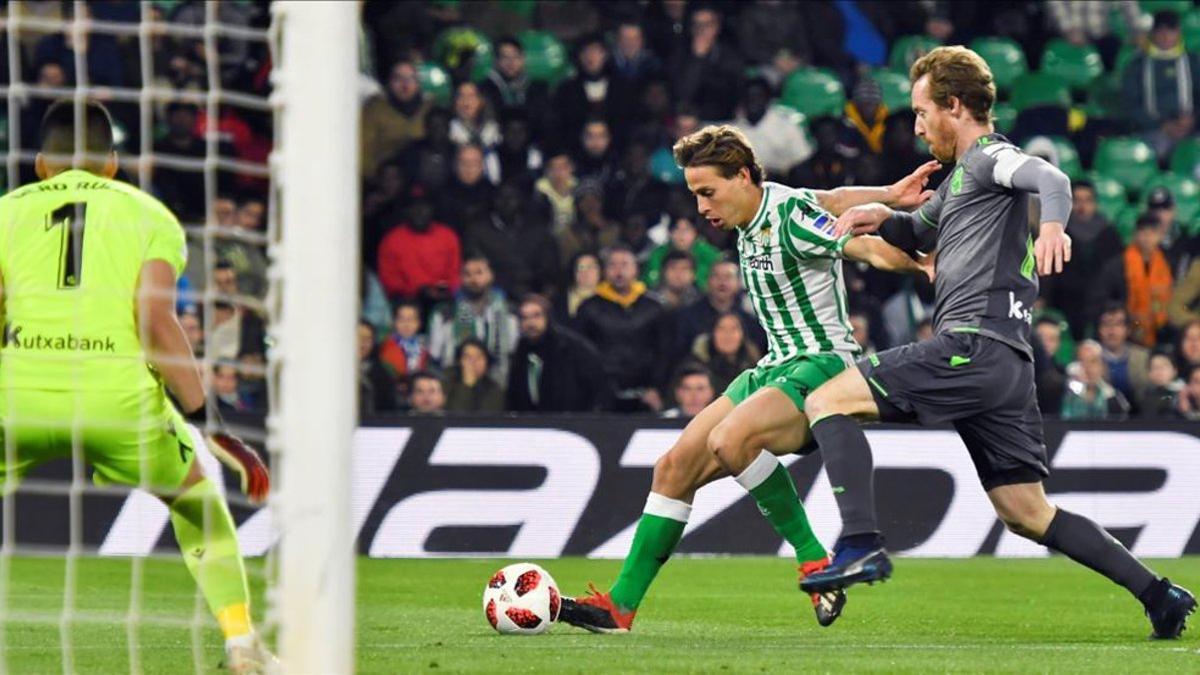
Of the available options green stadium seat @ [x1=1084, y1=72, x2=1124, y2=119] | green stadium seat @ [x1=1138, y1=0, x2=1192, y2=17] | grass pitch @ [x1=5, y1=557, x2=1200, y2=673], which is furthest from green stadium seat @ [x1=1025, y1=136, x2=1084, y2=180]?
grass pitch @ [x1=5, y1=557, x2=1200, y2=673]

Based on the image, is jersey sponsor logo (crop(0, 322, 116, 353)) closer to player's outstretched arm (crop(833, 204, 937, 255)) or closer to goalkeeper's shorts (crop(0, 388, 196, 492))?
goalkeeper's shorts (crop(0, 388, 196, 492))

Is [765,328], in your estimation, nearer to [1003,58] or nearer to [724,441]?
[724,441]

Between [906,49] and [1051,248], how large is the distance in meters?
11.4

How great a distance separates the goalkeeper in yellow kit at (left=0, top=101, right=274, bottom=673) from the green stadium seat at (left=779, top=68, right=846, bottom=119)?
1064cm

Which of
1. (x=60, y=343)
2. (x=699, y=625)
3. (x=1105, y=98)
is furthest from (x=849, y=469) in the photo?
(x=1105, y=98)

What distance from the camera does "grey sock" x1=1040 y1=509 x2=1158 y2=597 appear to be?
281 inches

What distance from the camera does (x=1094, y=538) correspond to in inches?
282

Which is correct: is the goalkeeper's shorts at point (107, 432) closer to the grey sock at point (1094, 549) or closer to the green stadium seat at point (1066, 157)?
the grey sock at point (1094, 549)

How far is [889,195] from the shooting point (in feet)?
25.3

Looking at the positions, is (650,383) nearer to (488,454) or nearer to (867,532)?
(488,454)

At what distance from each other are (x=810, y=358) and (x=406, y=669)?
2039 mm

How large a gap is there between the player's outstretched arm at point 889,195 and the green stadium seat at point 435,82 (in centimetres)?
827

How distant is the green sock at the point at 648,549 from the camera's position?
24.7 feet

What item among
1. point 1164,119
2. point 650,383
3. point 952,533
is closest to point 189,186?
point 650,383
